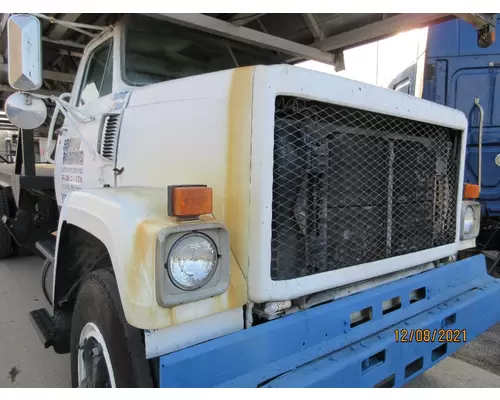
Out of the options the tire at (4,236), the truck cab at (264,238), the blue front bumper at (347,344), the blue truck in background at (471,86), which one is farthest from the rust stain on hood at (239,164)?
the tire at (4,236)

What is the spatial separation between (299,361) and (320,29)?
329 cm

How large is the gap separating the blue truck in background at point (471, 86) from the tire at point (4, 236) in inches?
216

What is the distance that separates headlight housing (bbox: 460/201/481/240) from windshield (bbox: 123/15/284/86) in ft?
6.40

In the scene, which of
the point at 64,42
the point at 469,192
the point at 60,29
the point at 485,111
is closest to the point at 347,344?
the point at 469,192

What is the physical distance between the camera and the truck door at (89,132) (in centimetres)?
258

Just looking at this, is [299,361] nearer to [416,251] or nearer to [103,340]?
[103,340]

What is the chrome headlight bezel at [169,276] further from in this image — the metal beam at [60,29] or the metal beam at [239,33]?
the metal beam at [60,29]

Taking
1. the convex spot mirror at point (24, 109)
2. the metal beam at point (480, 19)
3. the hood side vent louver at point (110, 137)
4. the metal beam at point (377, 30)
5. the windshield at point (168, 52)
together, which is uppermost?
the metal beam at point (377, 30)

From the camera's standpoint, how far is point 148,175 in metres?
2.07

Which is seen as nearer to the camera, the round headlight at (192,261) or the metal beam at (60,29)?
the round headlight at (192,261)

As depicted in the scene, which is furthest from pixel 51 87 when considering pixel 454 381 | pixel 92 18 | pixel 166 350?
pixel 454 381

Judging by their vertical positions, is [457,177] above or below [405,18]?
below

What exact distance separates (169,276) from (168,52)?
1.95 metres

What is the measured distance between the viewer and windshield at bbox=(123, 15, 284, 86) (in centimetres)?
271
